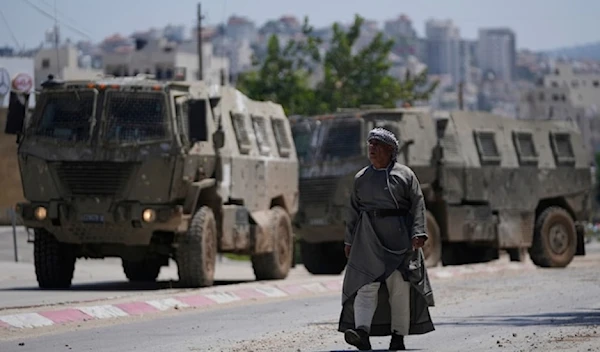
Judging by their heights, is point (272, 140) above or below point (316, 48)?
below

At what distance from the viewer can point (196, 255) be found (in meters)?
21.7

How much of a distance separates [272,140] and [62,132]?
514cm

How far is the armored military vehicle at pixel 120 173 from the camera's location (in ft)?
71.3

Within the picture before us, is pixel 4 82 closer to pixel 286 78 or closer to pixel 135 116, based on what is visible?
pixel 135 116

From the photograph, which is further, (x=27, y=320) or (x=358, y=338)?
(x=27, y=320)

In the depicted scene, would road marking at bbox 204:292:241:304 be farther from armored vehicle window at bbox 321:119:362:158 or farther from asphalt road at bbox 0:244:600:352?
armored vehicle window at bbox 321:119:362:158

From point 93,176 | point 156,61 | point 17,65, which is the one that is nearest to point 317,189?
point 93,176

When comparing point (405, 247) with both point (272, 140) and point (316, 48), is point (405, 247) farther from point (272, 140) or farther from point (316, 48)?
point (316, 48)

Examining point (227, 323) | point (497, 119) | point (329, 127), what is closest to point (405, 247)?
point (227, 323)

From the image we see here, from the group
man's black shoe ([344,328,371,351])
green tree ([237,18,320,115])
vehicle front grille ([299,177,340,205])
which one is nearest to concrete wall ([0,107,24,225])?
vehicle front grille ([299,177,340,205])

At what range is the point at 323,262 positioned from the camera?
98.0 feet

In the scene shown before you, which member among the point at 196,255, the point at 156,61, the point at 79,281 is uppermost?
the point at 156,61

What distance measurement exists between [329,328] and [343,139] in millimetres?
13481

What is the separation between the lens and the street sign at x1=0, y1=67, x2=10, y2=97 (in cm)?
3781
